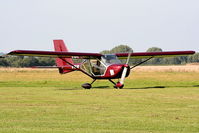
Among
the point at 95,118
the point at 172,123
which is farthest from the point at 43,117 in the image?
the point at 172,123

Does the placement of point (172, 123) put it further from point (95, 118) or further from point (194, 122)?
point (95, 118)

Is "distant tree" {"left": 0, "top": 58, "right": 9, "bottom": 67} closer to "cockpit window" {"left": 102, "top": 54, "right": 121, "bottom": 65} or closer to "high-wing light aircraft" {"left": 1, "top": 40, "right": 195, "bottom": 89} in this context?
"high-wing light aircraft" {"left": 1, "top": 40, "right": 195, "bottom": 89}

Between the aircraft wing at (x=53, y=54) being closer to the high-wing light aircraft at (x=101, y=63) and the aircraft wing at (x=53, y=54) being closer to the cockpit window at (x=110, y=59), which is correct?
the high-wing light aircraft at (x=101, y=63)

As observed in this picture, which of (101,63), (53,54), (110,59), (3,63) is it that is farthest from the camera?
(3,63)

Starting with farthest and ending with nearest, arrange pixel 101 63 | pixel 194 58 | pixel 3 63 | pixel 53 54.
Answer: pixel 194 58 < pixel 3 63 < pixel 101 63 < pixel 53 54

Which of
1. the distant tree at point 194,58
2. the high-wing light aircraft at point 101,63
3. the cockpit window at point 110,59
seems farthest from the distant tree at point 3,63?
the cockpit window at point 110,59

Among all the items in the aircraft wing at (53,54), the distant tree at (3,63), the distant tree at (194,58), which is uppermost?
the aircraft wing at (53,54)

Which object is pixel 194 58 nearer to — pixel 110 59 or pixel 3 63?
Result: pixel 3 63

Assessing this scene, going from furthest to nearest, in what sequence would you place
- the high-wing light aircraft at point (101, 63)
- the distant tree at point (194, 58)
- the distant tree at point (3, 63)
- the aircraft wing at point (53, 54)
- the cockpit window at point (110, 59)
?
the distant tree at point (194, 58) → the distant tree at point (3, 63) → the cockpit window at point (110, 59) → the high-wing light aircraft at point (101, 63) → the aircraft wing at point (53, 54)

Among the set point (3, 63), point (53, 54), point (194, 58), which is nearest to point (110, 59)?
point (53, 54)

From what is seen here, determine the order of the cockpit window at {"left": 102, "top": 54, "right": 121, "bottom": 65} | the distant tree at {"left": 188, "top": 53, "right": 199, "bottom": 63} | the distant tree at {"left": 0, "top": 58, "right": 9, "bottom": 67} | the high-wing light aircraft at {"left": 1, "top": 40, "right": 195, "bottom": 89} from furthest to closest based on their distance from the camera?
the distant tree at {"left": 188, "top": 53, "right": 199, "bottom": 63}, the distant tree at {"left": 0, "top": 58, "right": 9, "bottom": 67}, the cockpit window at {"left": 102, "top": 54, "right": 121, "bottom": 65}, the high-wing light aircraft at {"left": 1, "top": 40, "right": 195, "bottom": 89}

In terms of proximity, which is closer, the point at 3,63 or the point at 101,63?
the point at 101,63

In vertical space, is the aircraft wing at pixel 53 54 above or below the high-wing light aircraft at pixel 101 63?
above

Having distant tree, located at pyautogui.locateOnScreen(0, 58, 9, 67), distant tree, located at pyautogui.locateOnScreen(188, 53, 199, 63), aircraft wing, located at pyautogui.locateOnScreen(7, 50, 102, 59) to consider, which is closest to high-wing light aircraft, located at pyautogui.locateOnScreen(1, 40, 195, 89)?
aircraft wing, located at pyautogui.locateOnScreen(7, 50, 102, 59)
